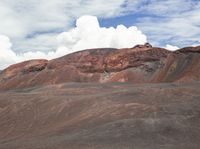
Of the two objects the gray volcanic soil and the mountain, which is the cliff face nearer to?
the mountain

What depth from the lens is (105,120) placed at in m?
23.1

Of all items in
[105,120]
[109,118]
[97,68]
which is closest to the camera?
[105,120]

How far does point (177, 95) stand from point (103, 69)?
4090cm

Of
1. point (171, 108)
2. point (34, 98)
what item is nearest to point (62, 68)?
point (34, 98)

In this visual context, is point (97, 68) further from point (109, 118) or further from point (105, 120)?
point (105, 120)

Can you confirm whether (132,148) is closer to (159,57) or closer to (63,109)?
(63,109)

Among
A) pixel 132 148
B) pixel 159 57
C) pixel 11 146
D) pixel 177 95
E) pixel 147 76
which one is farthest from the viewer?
pixel 159 57

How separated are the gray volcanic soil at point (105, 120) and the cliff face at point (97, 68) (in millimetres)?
29088

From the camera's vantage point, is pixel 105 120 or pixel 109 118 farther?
pixel 109 118

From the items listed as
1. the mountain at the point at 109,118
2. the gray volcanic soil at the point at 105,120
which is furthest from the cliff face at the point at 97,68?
the gray volcanic soil at the point at 105,120

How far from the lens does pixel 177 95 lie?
27.8 metres

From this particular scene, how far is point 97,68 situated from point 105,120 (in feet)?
151

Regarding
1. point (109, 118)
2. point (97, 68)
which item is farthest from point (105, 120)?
point (97, 68)

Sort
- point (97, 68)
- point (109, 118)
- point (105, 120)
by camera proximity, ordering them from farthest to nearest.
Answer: point (97, 68) → point (109, 118) → point (105, 120)
